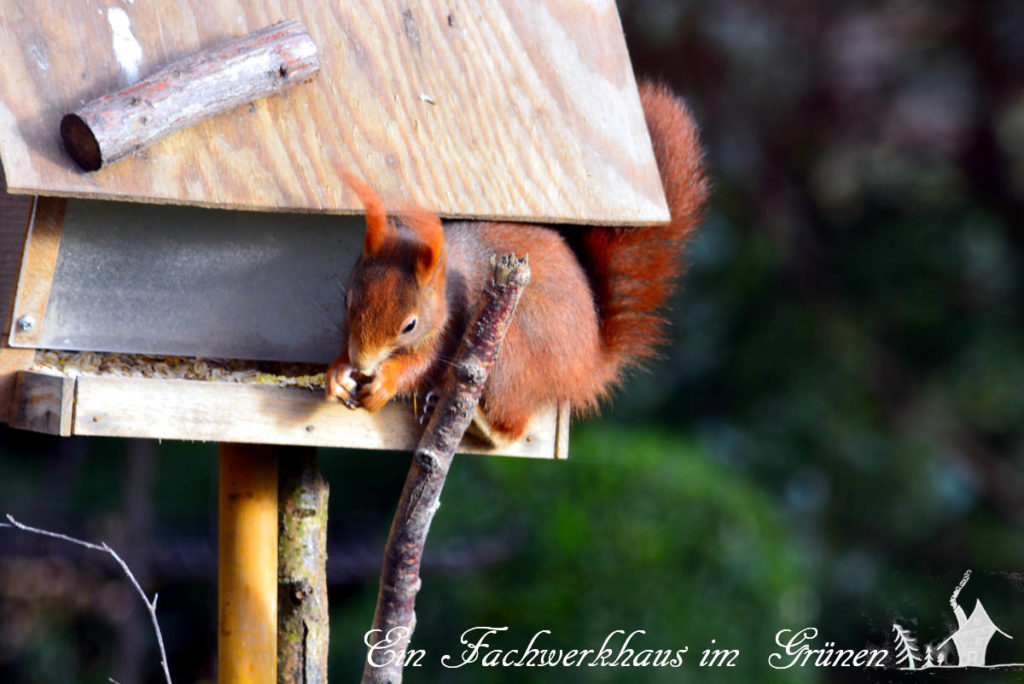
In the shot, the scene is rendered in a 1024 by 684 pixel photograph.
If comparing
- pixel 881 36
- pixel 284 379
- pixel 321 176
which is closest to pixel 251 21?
pixel 321 176

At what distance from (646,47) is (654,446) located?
1.92 meters

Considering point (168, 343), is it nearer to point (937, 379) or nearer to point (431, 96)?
point (431, 96)

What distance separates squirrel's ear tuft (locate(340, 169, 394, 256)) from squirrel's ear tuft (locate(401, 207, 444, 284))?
0.12ft

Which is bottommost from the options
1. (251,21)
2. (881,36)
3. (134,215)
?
(881,36)

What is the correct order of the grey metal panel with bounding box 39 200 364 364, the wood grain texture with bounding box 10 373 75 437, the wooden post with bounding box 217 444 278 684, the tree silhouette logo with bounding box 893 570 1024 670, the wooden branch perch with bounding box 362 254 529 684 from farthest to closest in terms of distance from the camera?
the tree silhouette logo with bounding box 893 570 1024 670 → the wooden post with bounding box 217 444 278 684 → the grey metal panel with bounding box 39 200 364 364 → the wood grain texture with bounding box 10 373 75 437 → the wooden branch perch with bounding box 362 254 529 684

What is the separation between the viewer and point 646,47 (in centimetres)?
445

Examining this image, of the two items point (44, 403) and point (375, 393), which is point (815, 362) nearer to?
point (375, 393)

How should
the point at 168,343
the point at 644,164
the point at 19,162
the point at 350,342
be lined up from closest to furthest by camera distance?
the point at 19,162 → the point at 350,342 → the point at 168,343 → the point at 644,164

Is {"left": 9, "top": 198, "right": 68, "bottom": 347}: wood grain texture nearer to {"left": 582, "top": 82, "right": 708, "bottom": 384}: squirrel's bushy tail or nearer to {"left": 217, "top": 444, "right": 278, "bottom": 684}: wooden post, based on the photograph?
{"left": 217, "top": 444, "right": 278, "bottom": 684}: wooden post

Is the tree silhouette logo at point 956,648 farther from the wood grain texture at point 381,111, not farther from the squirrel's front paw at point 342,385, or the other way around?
the squirrel's front paw at point 342,385

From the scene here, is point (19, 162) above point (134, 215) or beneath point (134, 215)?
above

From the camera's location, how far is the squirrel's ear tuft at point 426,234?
1.56 metres

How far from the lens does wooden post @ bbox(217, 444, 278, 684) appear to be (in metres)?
1.84

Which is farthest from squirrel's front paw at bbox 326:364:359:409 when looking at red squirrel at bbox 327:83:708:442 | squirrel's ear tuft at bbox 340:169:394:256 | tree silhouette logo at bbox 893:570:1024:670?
tree silhouette logo at bbox 893:570:1024:670
